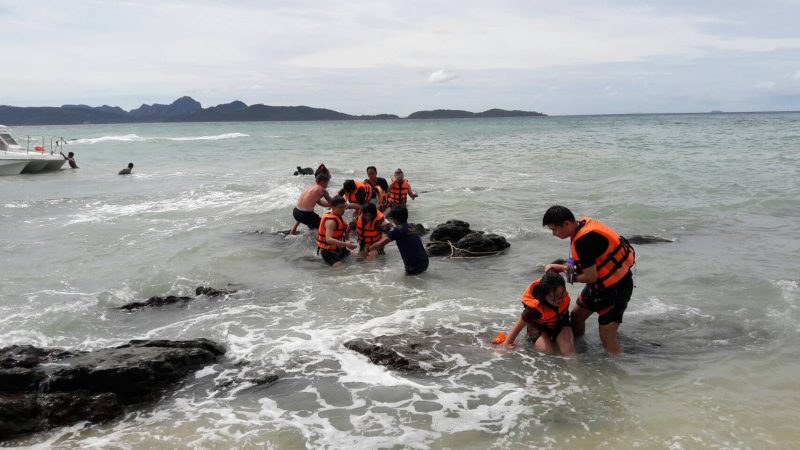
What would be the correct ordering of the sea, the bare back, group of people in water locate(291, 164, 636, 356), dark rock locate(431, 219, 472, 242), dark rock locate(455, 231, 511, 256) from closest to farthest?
1. the sea
2. group of people in water locate(291, 164, 636, 356)
3. dark rock locate(455, 231, 511, 256)
4. dark rock locate(431, 219, 472, 242)
5. the bare back

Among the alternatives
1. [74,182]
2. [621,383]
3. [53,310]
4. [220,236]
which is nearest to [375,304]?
[621,383]

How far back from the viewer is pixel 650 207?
16.6m

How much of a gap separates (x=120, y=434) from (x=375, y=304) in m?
4.23

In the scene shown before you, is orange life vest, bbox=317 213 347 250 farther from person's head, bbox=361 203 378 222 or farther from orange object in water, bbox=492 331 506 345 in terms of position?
orange object in water, bbox=492 331 506 345

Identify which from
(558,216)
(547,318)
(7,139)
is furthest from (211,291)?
(7,139)

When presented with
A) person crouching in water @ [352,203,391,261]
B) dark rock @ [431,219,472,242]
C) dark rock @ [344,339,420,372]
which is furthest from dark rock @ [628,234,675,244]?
dark rock @ [344,339,420,372]

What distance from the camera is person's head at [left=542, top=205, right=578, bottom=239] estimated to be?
20.1ft

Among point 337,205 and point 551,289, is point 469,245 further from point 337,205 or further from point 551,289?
point 551,289

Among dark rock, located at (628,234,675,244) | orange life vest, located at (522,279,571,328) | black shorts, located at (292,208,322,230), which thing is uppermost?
black shorts, located at (292,208,322,230)

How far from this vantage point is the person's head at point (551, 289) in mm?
6594

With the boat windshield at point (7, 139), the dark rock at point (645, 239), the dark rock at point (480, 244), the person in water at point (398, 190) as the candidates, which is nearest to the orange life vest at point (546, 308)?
the dark rock at point (480, 244)

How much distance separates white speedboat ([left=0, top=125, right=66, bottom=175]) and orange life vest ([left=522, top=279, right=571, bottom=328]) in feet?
94.5

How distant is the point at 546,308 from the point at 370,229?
540cm

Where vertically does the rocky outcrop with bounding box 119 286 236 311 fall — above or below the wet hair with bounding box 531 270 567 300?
below
